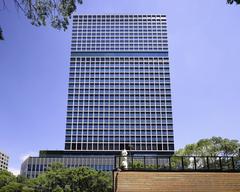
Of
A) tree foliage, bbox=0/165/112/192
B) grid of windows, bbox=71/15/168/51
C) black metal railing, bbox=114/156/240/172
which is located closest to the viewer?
black metal railing, bbox=114/156/240/172

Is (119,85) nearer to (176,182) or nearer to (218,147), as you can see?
(218,147)

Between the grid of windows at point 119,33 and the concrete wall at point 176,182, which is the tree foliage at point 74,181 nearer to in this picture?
the concrete wall at point 176,182

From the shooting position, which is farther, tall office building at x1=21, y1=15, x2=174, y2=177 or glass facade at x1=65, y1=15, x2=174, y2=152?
glass facade at x1=65, y1=15, x2=174, y2=152

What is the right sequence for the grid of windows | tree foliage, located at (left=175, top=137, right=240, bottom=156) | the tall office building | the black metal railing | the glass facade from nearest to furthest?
the black metal railing, tree foliage, located at (left=175, top=137, right=240, bottom=156), the tall office building, the glass facade, the grid of windows

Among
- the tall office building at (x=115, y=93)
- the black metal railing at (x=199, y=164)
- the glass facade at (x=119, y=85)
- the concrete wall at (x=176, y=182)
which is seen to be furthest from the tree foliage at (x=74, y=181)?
the glass facade at (x=119, y=85)

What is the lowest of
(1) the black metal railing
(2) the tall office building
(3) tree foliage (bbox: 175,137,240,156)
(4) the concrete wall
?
(4) the concrete wall

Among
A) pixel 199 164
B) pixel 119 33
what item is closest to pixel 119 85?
pixel 119 33

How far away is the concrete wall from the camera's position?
1894cm

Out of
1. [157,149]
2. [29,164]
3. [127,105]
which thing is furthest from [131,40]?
[29,164]

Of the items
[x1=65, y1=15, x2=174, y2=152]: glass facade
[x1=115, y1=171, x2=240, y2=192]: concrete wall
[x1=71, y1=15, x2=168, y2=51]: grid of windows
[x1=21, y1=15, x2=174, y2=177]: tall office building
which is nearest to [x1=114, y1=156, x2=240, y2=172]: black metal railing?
[x1=115, y1=171, x2=240, y2=192]: concrete wall

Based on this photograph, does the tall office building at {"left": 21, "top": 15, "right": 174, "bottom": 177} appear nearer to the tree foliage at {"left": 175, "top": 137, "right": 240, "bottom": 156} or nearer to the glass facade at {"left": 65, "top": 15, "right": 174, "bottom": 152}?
the glass facade at {"left": 65, "top": 15, "right": 174, "bottom": 152}

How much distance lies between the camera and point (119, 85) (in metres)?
118

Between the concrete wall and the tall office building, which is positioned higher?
the tall office building

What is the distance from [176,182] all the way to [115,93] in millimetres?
97783
